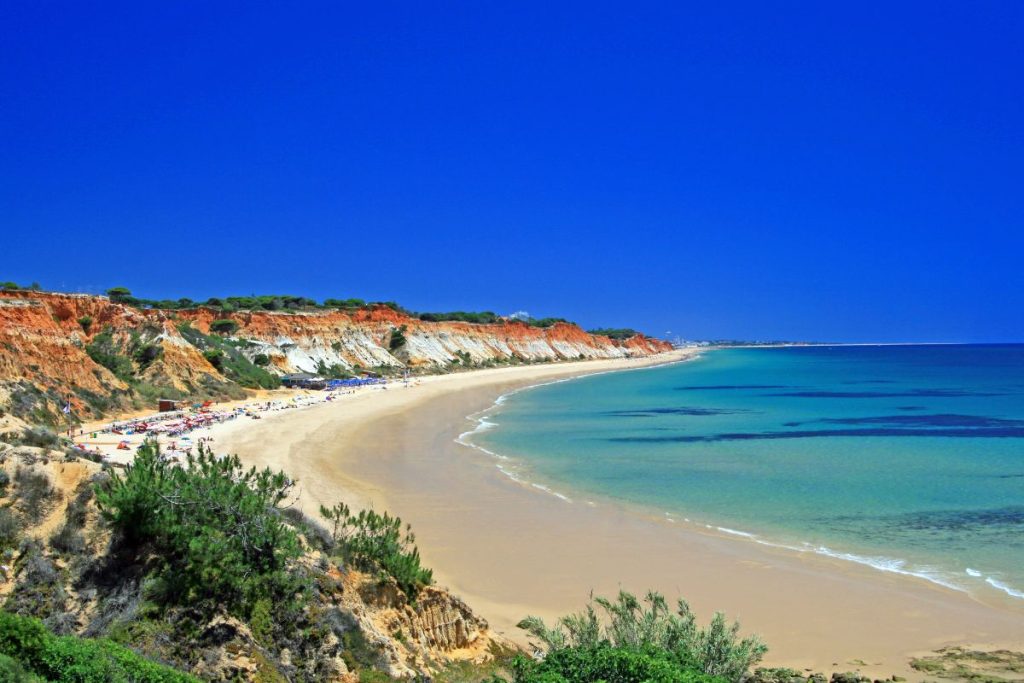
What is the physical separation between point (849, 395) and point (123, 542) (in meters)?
58.5

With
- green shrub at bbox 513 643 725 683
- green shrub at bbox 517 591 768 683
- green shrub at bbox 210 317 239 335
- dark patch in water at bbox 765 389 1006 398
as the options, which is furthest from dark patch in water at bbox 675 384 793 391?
green shrub at bbox 513 643 725 683

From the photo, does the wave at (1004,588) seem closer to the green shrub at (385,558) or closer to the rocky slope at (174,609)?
the rocky slope at (174,609)

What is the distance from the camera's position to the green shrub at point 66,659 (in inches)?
206

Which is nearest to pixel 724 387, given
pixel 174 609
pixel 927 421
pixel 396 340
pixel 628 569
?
pixel 927 421

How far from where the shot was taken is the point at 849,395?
189ft

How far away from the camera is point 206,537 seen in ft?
23.6

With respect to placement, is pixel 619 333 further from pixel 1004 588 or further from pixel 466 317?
pixel 1004 588

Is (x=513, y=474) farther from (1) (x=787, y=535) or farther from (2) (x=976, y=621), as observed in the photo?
(2) (x=976, y=621)

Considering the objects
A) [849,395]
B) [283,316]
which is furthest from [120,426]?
[849,395]

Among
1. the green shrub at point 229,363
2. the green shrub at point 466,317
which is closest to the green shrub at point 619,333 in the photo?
the green shrub at point 466,317

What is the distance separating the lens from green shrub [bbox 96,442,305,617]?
6.97m

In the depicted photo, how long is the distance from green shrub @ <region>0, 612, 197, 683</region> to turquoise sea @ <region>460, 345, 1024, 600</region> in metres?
12.5

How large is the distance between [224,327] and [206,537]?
190 feet

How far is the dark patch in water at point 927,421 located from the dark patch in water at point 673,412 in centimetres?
573
